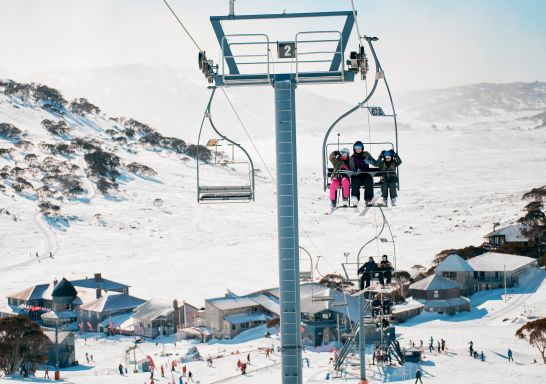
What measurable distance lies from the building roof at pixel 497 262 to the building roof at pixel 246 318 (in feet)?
64.9

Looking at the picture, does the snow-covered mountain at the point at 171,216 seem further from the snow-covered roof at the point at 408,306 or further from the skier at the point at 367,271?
the skier at the point at 367,271

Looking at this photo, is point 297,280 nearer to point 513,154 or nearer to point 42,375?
point 42,375

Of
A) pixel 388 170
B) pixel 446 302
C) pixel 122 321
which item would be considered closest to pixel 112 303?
pixel 122 321

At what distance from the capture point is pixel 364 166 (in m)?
11.3

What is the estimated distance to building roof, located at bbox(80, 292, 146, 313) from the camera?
51875mm

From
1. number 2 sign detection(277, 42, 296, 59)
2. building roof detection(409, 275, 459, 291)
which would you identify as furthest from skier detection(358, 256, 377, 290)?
building roof detection(409, 275, 459, 291)

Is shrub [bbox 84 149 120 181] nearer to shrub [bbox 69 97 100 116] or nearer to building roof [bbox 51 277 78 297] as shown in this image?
shrub [bbox 69 97 100 116]

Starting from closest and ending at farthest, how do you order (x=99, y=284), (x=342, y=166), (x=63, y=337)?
1. (x=342, y=166)
2. (x=63, y=337)
3. (x=99, y=284)

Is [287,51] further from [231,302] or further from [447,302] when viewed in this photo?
[447,302]

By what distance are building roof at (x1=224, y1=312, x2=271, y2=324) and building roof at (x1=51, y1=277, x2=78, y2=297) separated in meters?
16.9

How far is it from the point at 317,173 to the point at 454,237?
89648mm

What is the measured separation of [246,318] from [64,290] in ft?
58.8

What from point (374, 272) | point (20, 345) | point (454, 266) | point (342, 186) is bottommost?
point (20, 345)

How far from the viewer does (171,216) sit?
10344cm
